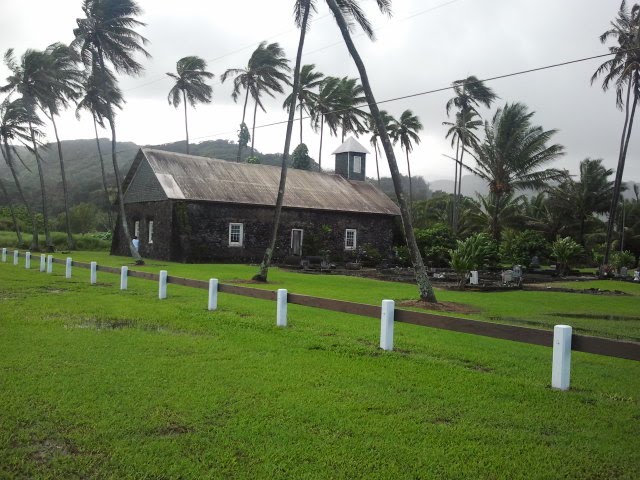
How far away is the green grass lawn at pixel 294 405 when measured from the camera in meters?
3.79

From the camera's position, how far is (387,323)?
7590mm

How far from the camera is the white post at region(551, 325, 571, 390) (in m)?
5.77

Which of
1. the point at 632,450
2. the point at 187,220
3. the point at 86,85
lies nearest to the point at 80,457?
the point at 632,450

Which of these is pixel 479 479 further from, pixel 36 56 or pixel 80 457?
pixel 36 56

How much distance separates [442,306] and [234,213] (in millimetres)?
18935

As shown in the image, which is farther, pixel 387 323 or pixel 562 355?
pixel 387 323

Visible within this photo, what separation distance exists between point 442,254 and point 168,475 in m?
28.4

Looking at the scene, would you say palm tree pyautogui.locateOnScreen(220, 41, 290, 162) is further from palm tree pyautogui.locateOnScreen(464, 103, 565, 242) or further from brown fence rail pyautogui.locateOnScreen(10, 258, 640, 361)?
brown fence rail pyautogui.locateOnScreen(10, 258, 640, 361)

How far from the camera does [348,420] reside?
4.61m

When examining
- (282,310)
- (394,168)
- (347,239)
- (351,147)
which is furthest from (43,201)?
(282,310)

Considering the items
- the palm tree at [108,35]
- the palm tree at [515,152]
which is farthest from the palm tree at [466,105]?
the palm tree at [108,35]

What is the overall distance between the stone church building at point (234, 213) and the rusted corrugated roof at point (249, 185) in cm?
6

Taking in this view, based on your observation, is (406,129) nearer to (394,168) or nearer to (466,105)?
(466,105)

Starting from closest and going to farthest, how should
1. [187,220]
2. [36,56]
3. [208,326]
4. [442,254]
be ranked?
[208,326], [187,220], [442,254], [36,56]
